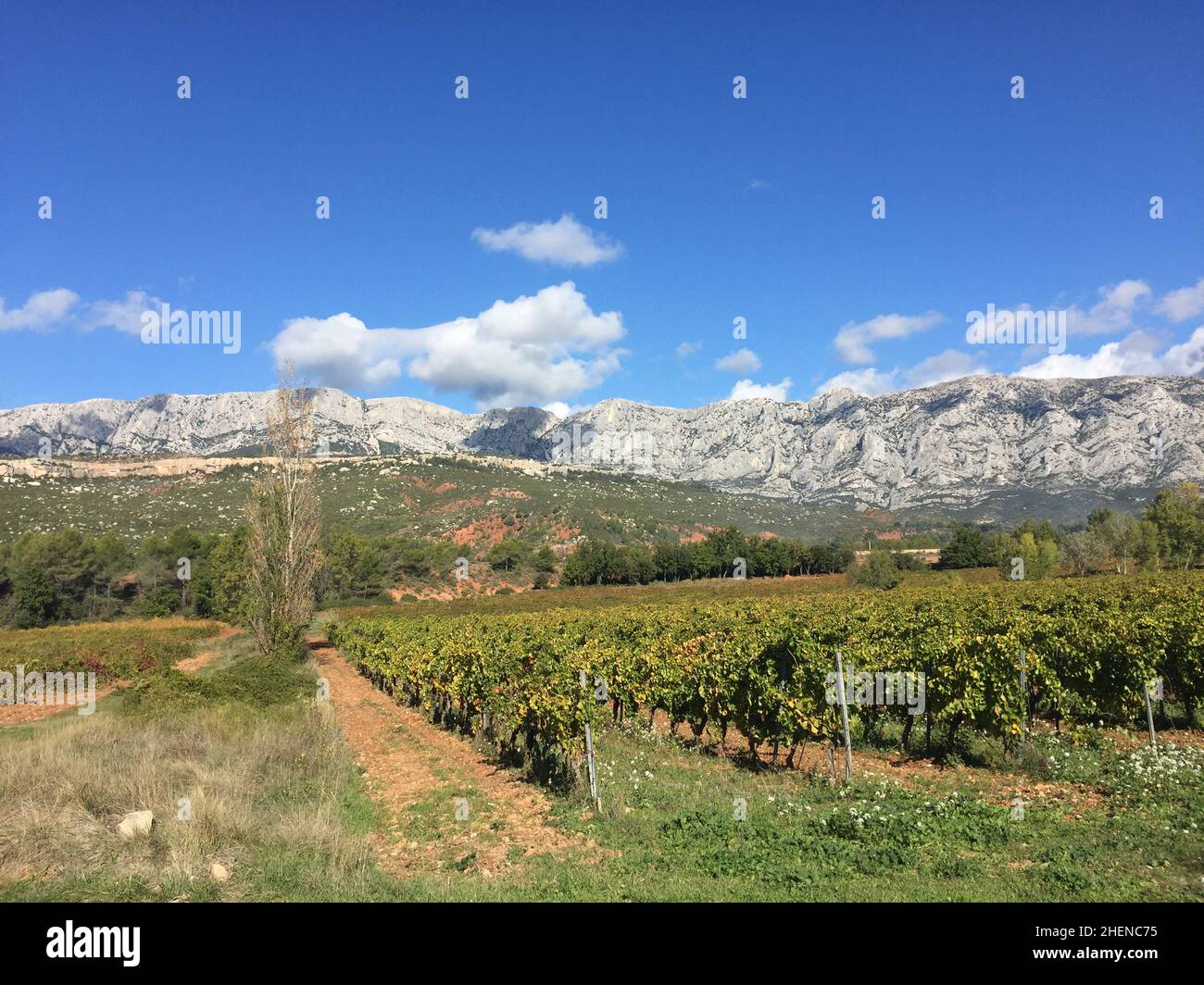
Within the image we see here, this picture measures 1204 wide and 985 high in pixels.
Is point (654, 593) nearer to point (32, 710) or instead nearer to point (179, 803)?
point (32, 710)

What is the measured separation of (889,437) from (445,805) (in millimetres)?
172527

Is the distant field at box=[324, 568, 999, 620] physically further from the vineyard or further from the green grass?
the green grass

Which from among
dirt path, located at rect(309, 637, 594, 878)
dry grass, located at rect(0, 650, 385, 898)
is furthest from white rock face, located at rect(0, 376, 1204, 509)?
dry grass, located at rect(0, 650, 385, 898)

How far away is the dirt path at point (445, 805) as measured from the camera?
845 cm

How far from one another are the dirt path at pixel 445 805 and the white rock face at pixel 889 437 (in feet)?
411

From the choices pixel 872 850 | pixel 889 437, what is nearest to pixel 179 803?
pixel 872 850

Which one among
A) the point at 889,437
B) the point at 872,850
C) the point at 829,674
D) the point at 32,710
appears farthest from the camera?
the point at 889,437

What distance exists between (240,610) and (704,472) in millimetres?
161678

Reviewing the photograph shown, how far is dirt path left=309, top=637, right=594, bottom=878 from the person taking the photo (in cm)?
845

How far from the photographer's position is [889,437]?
537ft

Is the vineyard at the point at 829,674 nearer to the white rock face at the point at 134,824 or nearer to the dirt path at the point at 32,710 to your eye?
the white rock face at the point at 134,824

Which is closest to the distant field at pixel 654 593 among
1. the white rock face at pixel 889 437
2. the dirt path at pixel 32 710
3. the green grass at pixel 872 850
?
the dirt path at pixel 32 710
